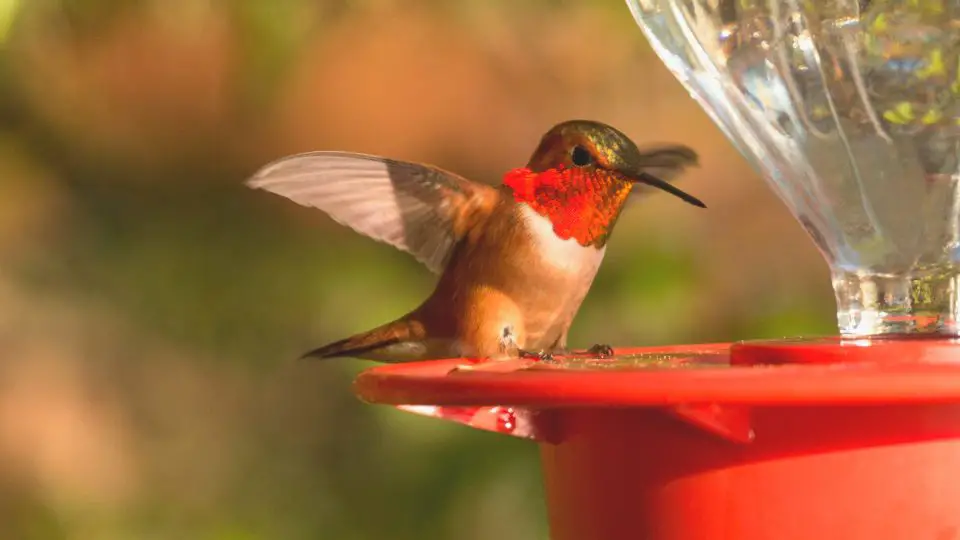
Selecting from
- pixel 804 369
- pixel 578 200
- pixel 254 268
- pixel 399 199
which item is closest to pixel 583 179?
pixel 578 200

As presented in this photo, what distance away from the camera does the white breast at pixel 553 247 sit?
3.88 feet

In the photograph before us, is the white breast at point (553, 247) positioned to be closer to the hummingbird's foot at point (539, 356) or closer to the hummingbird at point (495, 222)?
the hummingbird at point (495, 222)

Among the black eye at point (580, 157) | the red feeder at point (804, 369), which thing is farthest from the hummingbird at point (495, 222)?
the red feeder at point (804, 369)

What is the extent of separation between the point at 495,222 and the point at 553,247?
72 millimetres

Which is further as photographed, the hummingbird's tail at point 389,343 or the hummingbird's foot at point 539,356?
the hummingbird's tail at point 389,343

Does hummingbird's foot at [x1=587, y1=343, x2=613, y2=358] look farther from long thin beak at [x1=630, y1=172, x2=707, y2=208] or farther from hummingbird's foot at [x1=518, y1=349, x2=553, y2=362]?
long thin beak at [x1=630, y1=172, x2=707, y2=208]

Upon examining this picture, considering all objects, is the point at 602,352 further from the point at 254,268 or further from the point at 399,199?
the point at 254,268

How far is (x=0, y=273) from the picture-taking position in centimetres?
150

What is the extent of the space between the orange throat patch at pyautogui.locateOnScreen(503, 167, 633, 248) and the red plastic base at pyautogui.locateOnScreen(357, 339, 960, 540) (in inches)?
20.8

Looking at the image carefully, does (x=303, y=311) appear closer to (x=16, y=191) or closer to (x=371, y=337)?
(x=371, y=337)

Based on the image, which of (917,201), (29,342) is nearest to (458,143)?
(29,342)

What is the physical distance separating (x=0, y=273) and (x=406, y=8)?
2.26 ft

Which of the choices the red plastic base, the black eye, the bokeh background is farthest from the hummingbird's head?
the red plastic base

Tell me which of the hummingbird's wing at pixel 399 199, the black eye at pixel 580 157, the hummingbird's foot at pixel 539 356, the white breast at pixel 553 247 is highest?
the black eye at pixel 580 157
